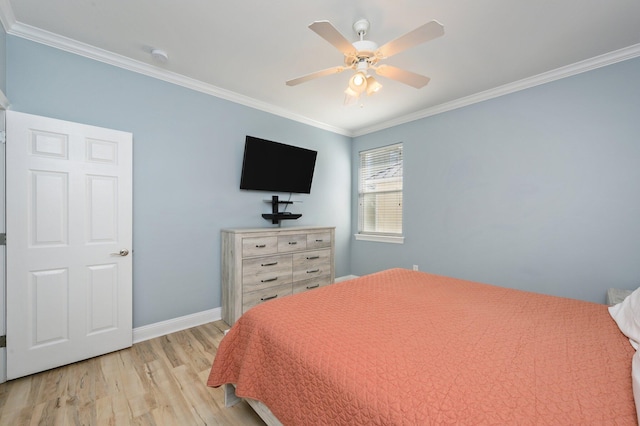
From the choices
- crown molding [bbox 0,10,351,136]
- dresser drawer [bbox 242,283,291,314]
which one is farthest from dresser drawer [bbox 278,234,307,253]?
crown molding [bbox 0,10,351,136]

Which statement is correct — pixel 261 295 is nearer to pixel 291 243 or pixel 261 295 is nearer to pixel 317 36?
pixel 291 243

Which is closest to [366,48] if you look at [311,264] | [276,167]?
[276,167]

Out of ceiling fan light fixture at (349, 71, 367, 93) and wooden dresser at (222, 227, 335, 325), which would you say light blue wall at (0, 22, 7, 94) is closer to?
wooden dresser at (222, 227, 335, 325)

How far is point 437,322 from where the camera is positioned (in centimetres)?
136

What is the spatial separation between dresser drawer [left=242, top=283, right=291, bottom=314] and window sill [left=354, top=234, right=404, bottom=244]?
5.43 feet

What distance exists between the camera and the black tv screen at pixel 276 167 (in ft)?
10.3

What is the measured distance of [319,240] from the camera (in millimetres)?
3467

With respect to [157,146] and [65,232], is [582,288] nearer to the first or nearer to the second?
[157,146]

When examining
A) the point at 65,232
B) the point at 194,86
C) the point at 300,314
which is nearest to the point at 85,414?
the point at 65,232

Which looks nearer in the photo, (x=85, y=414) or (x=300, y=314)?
(x=300, y=314)

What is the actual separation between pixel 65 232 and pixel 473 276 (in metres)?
4.06

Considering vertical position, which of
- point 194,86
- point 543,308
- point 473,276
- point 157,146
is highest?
point 194,86

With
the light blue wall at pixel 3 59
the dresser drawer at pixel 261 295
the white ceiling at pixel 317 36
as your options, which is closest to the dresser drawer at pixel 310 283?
the dresser drawer at pixel 261 295

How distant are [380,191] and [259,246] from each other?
7.26ft
